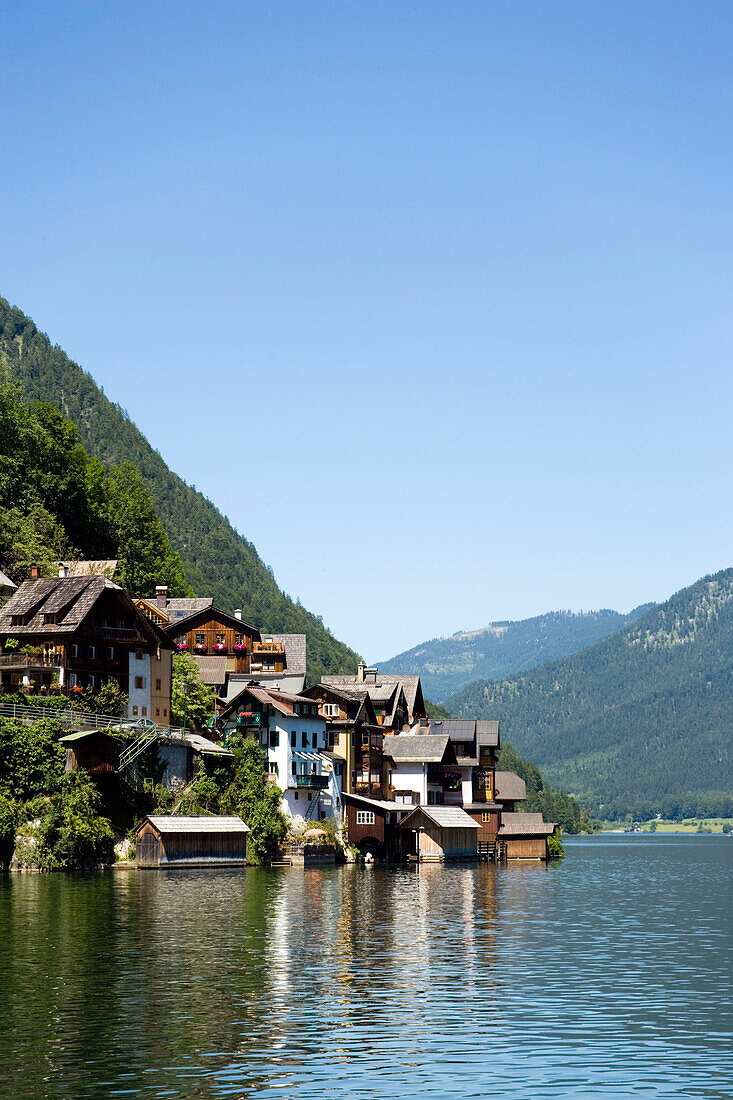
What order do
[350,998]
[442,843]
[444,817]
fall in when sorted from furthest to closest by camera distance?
[444,817] → [442,843] → [350,998]

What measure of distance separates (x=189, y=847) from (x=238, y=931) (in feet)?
138

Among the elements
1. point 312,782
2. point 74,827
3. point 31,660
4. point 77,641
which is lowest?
point 74,827

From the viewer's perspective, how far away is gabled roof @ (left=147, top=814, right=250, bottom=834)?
311ft

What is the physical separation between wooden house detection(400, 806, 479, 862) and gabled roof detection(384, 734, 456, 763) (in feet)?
40.8

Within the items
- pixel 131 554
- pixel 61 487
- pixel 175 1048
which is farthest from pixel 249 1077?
pixel 131 554

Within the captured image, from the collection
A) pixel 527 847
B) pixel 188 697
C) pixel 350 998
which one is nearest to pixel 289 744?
pixel 188 697

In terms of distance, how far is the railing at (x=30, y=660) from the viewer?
10256cm

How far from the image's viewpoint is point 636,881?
117375 millimetres

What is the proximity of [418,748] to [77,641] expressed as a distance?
53.9 m

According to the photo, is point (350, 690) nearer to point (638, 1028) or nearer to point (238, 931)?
point (238, 931)

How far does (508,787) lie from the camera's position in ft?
537

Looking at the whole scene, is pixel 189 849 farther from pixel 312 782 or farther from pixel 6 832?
pixel 312 782

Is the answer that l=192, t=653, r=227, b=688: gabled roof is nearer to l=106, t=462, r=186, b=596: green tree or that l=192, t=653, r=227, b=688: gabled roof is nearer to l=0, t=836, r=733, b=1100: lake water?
l=106, t=462, r=186, b=596: green tree

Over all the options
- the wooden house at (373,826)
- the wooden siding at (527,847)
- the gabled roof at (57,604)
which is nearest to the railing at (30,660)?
the gabled roof at (57,604)
